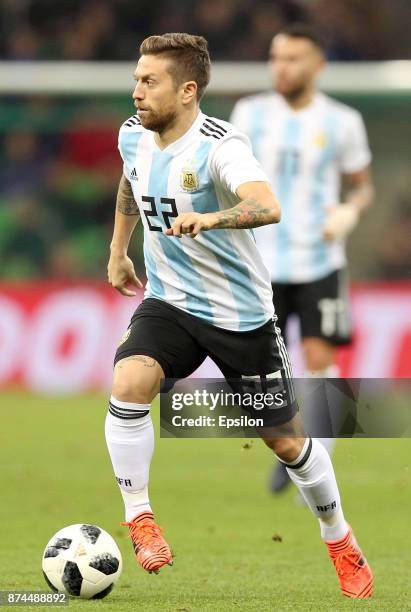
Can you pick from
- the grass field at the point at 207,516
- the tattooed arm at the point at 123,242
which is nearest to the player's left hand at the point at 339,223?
the grass field at the point at 207,516

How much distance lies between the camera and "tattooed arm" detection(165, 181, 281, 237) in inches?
176

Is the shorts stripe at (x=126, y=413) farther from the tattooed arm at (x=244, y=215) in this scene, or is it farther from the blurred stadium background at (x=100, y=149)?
the blurred stadium background at (x=100, y=149)

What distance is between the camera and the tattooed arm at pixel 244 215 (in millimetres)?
4463

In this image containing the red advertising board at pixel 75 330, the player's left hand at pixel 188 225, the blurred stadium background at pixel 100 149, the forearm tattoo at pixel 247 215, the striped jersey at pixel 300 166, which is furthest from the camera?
the blurred stadium background at pixel 100 149

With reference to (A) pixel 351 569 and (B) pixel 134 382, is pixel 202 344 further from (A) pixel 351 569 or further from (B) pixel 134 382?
(A) pixel 351 569

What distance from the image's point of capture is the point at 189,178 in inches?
202

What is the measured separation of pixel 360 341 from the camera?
12.5 metres

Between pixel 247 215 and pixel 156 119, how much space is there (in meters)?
0.70

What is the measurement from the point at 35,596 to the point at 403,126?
10.5m

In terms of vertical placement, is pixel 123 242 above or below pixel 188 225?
below

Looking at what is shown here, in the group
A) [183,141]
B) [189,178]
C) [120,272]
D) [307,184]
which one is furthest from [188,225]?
[307,184]

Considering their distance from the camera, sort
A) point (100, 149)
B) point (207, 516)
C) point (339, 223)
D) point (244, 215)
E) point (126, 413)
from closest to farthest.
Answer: point (244, 215) → point (126, 413) → point (207, 516) → point (339, 223) → point (100, 149)

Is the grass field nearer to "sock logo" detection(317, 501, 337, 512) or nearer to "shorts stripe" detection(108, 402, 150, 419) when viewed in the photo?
"sock logo" detection(317, 501, 337, 512)

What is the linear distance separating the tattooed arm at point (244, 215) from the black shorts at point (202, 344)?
63 cm
